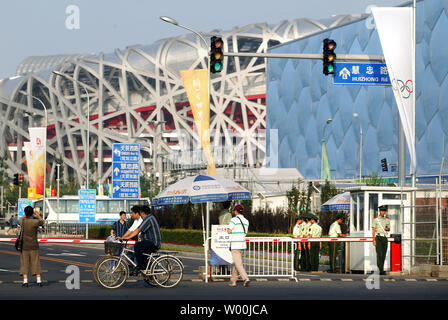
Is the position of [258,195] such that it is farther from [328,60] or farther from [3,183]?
[3,183]

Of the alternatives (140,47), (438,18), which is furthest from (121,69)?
(438,18)

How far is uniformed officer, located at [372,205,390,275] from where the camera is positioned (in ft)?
77.7

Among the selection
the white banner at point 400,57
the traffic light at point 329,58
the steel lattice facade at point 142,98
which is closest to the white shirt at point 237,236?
the white banner at point 400,57

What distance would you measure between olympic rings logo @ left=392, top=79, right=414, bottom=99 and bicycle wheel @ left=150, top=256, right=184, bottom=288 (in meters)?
8.58

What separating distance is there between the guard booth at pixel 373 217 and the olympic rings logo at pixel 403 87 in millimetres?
2557

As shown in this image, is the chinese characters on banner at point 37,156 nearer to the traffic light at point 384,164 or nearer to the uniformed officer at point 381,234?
the traffic light at point 384,164

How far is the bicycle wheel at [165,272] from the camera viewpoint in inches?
717

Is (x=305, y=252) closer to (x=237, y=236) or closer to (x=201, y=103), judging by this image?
(x=237, y=236)

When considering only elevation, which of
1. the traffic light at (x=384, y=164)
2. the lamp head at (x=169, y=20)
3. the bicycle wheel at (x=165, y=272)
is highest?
the lamp head at (x=169, y=20)

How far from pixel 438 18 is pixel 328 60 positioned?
3947 cm

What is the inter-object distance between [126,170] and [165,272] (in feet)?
67.6

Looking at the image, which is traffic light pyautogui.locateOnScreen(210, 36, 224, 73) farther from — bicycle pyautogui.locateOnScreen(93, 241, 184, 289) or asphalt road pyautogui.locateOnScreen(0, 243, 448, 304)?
bicycle pyautogui.locateOnScreen(93, 241, 184, 289)

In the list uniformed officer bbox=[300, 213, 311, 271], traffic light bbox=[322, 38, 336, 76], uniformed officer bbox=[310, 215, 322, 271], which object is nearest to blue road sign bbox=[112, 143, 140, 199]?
uniformed officer bbox=[300, 213, 311, 271]

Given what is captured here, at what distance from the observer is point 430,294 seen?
16.6 metres
